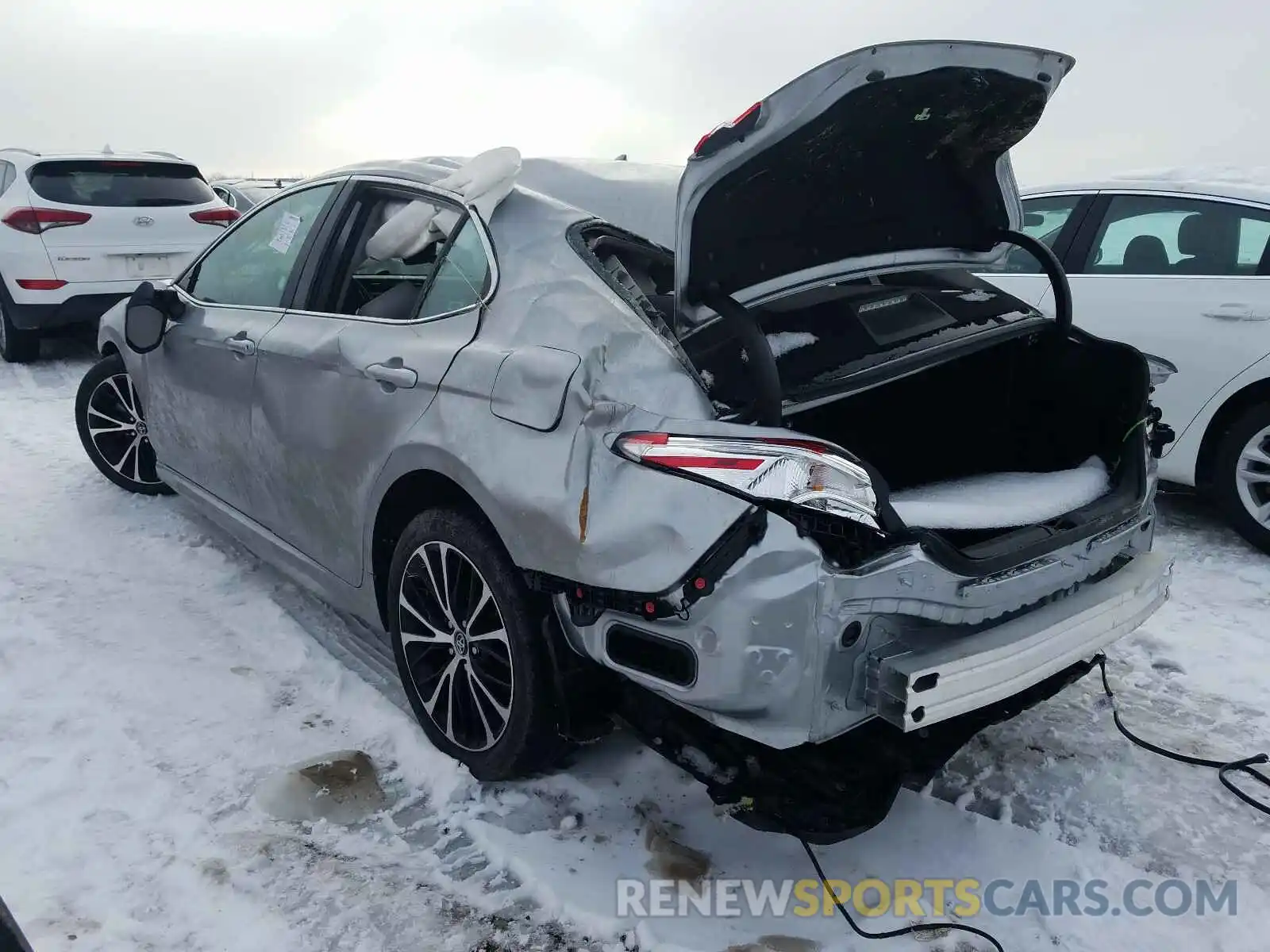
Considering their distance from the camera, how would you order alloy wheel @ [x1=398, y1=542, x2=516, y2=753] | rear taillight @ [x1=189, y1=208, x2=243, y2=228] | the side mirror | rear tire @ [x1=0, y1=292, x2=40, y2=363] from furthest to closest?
rear tire @ [x1=0, y1=292, x2=40, y2=363], rear taillight @ [x1=189, y1=208, x2=243, y2=228], the side mirror, alloy wheel @ [x1=398, y1=542, x2=516, y2=753]

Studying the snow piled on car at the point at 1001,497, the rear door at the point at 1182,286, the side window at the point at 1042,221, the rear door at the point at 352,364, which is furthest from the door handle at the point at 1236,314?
the rear door at the point at 352,364

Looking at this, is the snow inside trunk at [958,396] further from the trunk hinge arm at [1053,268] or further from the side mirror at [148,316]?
the side mirror at [148,316]

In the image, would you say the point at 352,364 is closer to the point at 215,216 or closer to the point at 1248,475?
the point at 1248,475

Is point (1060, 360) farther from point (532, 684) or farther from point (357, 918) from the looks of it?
point (357, 918)

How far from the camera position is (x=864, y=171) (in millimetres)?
2482

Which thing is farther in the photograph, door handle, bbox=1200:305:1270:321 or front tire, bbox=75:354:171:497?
front tire, bbox=75:354:171:497

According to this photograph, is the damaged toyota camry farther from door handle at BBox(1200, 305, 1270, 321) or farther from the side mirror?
door handle at BBox(1200, 305, 1270, 321)

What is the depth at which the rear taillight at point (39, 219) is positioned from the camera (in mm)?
7402

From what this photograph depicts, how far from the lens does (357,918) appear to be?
2.22m

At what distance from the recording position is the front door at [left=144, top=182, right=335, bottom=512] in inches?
136

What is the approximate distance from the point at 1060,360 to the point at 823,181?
108 centimetres

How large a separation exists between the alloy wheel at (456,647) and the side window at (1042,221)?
375 centimetres

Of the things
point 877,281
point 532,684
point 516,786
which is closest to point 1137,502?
point 877,281

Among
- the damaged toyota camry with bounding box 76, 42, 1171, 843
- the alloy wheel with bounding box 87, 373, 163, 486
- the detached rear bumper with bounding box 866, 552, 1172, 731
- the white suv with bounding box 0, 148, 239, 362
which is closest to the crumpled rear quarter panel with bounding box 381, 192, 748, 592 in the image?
the damaged toyota camry with bounding box 76, 42, 1171, 843
